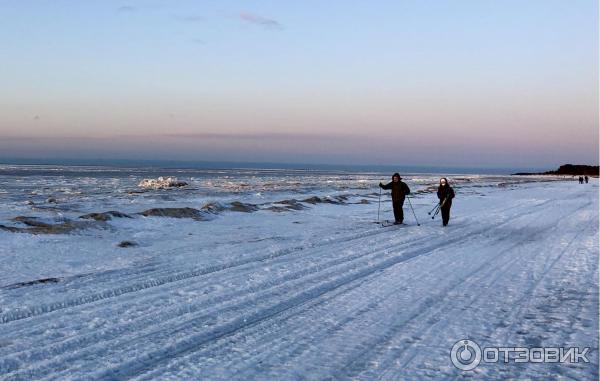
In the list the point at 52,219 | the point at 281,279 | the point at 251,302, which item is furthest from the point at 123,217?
the point at 251,302

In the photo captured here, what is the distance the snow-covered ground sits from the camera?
4.93m

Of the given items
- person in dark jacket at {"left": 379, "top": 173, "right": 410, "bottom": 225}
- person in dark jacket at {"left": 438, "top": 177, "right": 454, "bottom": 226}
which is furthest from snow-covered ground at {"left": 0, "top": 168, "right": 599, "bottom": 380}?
person in dark jacket at {"left": 379, "top": 173, "right": 410, "bottom": 225}

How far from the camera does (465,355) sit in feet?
17.0

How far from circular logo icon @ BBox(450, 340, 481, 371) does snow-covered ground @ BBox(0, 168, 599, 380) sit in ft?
0.28

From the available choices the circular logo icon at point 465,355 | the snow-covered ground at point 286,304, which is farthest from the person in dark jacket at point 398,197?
the circular logo icon at point 465,355

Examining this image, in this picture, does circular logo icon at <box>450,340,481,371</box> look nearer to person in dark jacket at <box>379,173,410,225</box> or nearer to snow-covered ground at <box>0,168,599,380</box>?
snow-covered ground at <box>0,168,599,380</box>

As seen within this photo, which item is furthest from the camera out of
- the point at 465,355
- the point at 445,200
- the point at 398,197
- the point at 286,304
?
the point at 398,197

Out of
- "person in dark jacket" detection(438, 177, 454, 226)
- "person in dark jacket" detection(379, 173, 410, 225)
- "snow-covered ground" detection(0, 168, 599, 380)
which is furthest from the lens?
"person in dark jacket" detection(379, 173, 410, 225)

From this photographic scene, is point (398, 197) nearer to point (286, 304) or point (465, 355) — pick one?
point (286, 304)

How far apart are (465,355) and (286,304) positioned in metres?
2.53

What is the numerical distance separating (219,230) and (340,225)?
382 centimetres

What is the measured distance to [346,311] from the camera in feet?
22.0

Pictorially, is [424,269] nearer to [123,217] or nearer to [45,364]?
[45,364]

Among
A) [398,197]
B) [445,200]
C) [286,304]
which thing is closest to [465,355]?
[286,304]
